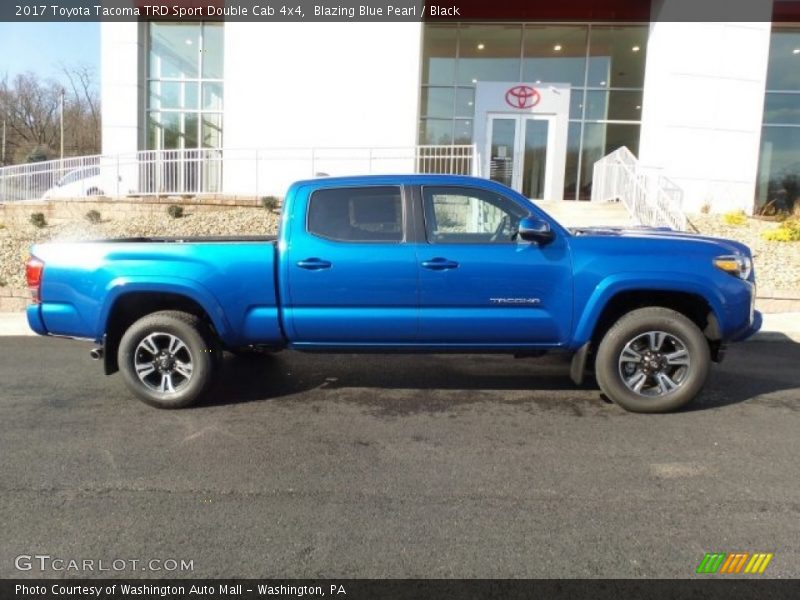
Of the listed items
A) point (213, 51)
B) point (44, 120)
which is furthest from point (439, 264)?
Result: point (44, 120)

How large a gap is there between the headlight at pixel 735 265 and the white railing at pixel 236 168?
12.1 metres

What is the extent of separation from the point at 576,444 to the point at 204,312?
3.17 m

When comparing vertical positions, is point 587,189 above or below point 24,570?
above

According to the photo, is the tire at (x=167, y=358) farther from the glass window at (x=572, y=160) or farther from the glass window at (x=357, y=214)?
the glass window at (x=572, y=160)

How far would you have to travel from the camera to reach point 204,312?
17.0ft

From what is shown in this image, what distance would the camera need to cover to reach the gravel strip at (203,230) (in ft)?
37.3

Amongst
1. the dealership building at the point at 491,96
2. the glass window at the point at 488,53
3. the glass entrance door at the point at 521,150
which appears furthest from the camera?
the glass window at the point at 488,53

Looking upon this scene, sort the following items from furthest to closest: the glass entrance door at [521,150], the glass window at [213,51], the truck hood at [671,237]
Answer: the glass window at [213,51] → the glass entrance door at [521,150] → the truck hood at [671,237]

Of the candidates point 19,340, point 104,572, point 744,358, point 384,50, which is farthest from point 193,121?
point 104,572

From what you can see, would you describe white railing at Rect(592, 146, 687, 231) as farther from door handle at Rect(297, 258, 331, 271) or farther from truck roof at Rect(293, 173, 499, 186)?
door handle at Rect(297, 258, 331, 271)

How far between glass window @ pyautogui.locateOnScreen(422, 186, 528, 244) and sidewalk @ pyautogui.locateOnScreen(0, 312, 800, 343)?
4764mm
